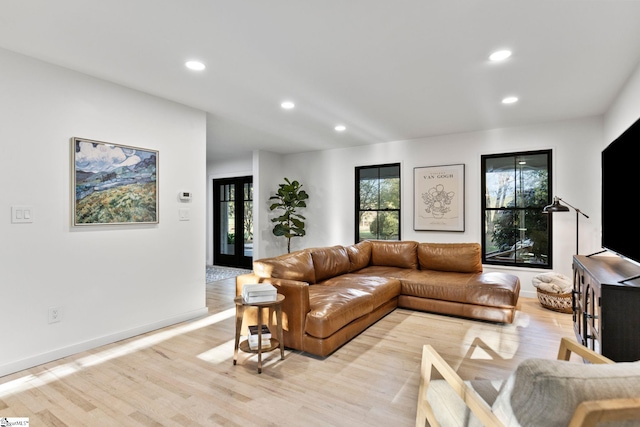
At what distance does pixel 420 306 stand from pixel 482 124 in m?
2.71

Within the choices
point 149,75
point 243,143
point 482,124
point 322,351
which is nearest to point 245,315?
point 322,351

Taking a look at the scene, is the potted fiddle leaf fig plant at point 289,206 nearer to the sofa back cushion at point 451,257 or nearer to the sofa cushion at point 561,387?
the sofa back cushion at point 451,257

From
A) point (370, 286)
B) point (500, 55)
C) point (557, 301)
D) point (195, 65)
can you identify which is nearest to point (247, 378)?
point (370, 286)

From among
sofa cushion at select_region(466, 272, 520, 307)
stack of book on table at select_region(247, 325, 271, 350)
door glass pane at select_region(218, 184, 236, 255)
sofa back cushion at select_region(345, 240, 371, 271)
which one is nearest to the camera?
stack of book on table at select_region(247, 325, 271, 350)

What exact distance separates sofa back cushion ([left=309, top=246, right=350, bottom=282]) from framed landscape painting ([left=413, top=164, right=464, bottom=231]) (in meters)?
1.72

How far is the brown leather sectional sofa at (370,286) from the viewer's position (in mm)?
2891

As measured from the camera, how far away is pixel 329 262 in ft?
13.9

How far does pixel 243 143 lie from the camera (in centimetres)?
600

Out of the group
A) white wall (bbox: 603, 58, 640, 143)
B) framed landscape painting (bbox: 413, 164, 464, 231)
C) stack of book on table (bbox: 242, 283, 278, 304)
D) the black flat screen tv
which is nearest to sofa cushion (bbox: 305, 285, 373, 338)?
stack of book on table (bbox: 242, 283, 278, 304)

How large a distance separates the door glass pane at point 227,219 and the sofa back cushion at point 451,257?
442 centimetres

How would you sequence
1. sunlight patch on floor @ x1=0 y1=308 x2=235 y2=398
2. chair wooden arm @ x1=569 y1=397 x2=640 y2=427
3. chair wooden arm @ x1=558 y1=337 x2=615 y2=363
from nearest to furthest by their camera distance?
1. chair wooden arm @ x1=569 y1=397 x2=640 y2=427
2. chair wooden arm @ x1=558 y1=337 x2=615 y2=363
3. sunlight patch on floor @ x1=0 y1=308 x2=235 y2=398

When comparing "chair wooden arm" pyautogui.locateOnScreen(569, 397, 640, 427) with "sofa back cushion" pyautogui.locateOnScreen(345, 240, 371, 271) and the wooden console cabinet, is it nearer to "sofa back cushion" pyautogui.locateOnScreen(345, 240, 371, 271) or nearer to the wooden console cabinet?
the wooden console cabinet

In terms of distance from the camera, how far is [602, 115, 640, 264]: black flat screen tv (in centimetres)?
215

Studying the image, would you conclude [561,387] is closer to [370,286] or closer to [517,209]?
[370,286]
